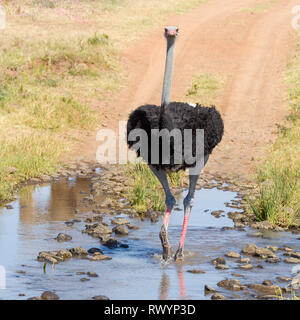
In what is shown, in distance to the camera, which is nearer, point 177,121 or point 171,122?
point 171,122

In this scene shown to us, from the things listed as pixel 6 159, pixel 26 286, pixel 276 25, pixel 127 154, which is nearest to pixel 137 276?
pixel 26 286

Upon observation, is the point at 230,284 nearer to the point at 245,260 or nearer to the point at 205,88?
the point at 245,260

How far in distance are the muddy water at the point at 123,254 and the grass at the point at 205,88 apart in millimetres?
7883

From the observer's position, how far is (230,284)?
274 inches

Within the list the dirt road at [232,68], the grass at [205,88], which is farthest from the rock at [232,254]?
the grass at [205,88]

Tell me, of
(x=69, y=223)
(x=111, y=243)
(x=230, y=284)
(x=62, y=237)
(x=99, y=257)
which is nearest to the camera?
(x=230, y=284)

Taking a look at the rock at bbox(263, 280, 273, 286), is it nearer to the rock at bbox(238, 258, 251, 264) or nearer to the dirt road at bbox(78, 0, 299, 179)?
the rock at bbox(238, 258, 251, 264)

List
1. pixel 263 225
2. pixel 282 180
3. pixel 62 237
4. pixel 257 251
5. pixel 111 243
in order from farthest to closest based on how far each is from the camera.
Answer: pixel 282 180 → pixel 263 225 → pixel 62 237 → pixel 111 243 → pixel 257 251

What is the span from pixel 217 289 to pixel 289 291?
2.22ft

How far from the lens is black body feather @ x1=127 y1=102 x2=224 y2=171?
7.79m

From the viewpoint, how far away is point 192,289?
6957 millimetres

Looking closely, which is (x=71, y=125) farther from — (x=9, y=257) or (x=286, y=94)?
(x=9, y=257)

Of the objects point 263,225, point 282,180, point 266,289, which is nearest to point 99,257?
point 266,289

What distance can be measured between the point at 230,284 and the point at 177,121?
Result: 1.92 meters
